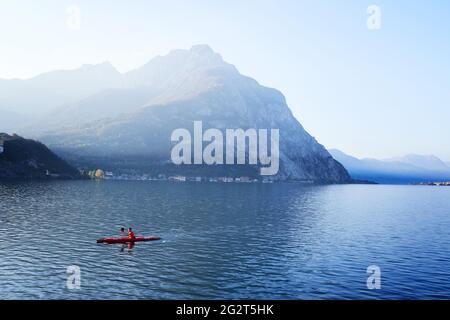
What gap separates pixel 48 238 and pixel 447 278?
2887 inches

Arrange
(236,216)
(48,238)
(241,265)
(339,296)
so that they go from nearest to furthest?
1. (339,296)
2. (241,265)
3. (48,238)
4. (236,216)

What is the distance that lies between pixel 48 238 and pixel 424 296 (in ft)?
228

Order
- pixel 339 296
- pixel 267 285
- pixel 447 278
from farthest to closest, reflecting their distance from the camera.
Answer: pixel 447 278
pixel 267 285
pixel 339 296

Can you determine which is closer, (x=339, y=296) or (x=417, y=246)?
(x=339, y=296)

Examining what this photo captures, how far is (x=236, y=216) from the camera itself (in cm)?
13612

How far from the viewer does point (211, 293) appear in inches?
2117
